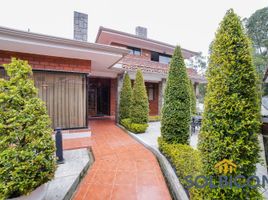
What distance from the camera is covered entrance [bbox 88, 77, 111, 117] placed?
12336 millimetres

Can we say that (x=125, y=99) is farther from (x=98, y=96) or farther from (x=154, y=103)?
(x=154, y=103)

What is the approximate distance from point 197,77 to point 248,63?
1384 cm

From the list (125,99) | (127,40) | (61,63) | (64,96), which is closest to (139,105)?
(125,99)

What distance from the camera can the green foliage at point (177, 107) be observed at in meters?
4.44

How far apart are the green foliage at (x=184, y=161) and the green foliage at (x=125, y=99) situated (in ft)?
15.8

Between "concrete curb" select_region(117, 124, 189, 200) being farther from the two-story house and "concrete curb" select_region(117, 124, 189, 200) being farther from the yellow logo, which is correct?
the two-story house

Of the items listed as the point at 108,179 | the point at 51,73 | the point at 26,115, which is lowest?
the point at 108,179

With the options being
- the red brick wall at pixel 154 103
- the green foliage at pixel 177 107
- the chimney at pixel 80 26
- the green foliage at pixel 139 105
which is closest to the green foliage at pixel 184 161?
the green foliage at pixel 177 107

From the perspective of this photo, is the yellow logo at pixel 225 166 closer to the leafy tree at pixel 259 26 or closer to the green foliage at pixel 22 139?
the green foliage at pixel 22 139

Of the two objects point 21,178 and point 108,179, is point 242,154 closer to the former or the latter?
point 108,179

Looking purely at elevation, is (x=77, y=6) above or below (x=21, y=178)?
above

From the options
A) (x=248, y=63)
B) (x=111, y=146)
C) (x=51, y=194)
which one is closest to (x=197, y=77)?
(x=111, y=146)

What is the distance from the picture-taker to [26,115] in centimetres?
216

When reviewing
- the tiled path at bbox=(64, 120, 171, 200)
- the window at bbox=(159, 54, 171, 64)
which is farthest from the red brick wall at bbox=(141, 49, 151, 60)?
the tiled path at bbox=(64, 120, 171, 200)
